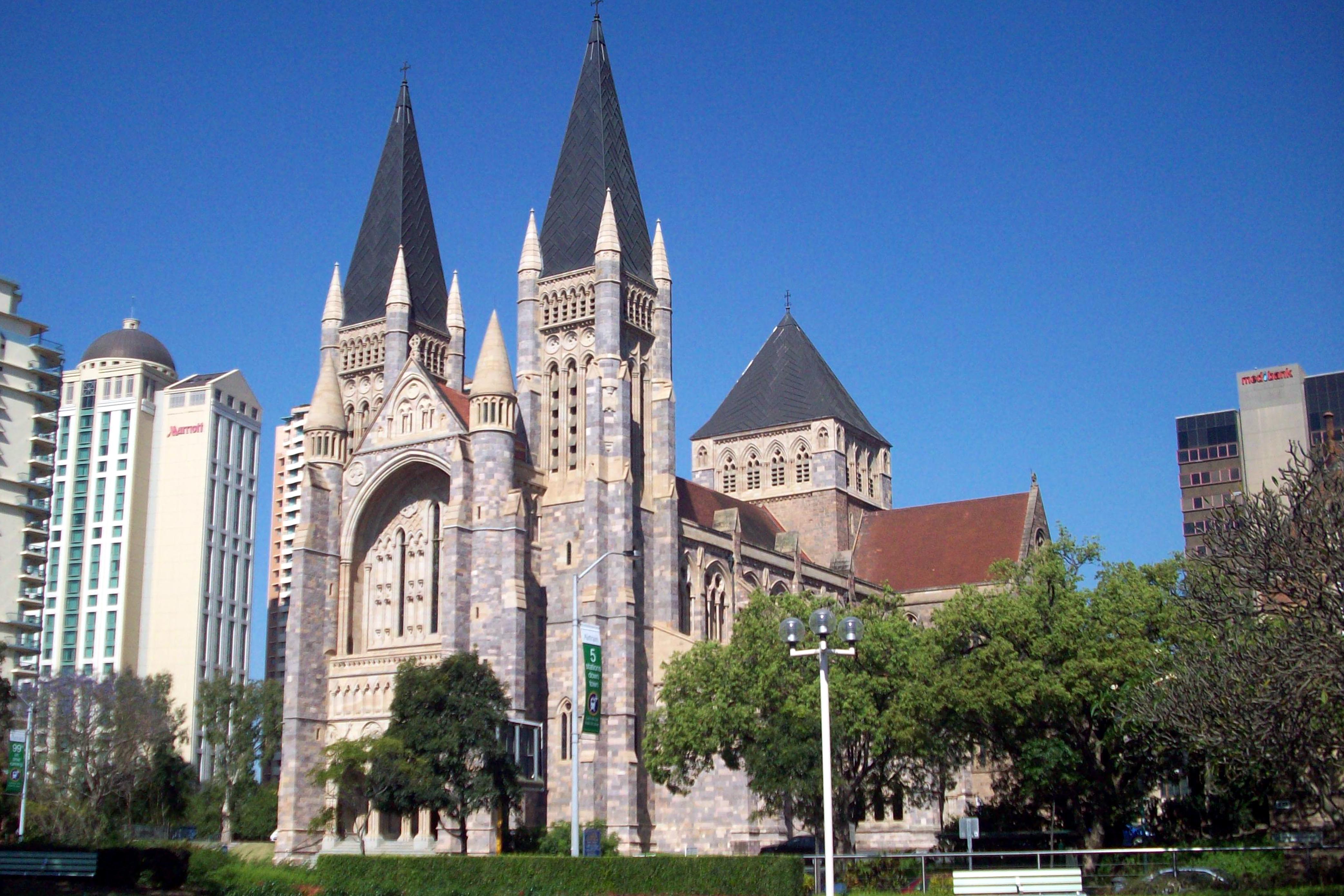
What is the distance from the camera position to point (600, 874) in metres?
32.6

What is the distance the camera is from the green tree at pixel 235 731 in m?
77.2

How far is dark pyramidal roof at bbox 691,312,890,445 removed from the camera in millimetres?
83312

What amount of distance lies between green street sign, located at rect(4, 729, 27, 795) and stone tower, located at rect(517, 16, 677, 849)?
1939 centimetres

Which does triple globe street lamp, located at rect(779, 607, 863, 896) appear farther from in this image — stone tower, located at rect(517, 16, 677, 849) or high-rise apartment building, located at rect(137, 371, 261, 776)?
high-rise apartment building, located at rect(137, 371, 261, 776)

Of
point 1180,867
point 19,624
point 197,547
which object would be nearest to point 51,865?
point 1180,867

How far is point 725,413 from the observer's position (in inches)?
3423

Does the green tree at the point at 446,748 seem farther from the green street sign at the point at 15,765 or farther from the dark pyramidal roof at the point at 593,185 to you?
the dark pyramidal roof at the point at 593,185

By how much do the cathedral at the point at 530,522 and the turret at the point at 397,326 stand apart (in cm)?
12

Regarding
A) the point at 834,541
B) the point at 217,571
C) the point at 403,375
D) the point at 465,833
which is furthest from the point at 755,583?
the point at 217,571

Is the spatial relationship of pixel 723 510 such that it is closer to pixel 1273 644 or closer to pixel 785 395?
pixel 785 395

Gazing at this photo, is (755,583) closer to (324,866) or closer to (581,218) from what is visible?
(581,218)

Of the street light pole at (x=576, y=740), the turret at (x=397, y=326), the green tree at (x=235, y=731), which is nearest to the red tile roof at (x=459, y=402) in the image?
the turret at (x=397, y=326)

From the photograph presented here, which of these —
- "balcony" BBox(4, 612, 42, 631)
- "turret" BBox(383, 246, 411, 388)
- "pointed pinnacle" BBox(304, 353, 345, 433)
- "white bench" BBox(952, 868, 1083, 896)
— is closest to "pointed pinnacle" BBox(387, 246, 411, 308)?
"turret" BBox(383, 246, 411, 388)

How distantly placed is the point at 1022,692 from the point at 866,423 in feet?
157
